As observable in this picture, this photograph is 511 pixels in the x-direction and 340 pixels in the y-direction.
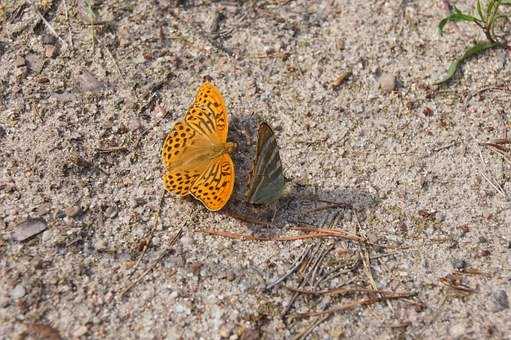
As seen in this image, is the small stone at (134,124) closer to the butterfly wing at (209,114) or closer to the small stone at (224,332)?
the butterfly wing at (209,114)

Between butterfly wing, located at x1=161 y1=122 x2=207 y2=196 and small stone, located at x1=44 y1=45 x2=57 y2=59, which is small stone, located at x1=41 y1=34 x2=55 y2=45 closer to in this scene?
small stone, located at x1=44 y1=45 x2=57 y2=59

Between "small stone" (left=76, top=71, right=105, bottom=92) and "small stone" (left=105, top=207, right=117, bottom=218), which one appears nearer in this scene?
"small stone" (left=105, top=207, right=117, bottom=218)

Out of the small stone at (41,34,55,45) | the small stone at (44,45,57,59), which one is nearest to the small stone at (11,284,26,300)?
the small stone at (44,45,57,59)

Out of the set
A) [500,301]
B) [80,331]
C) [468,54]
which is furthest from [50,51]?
[500,301]

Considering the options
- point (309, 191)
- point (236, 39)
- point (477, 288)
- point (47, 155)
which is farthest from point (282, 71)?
point (477, 288)

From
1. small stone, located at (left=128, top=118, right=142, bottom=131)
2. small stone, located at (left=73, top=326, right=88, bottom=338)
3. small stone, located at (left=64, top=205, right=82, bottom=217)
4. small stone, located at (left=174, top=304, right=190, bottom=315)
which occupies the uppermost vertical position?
small stone, located at (left=128, top=118, right=142, bottom=131)

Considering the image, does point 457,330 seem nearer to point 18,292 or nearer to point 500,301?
point 500,301
